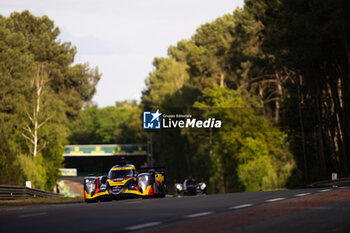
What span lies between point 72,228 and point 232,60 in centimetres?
6938

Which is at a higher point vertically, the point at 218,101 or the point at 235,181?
the point at 218,101

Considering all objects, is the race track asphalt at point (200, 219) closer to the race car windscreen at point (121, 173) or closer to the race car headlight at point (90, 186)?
the race car windscreen at point (121, 173)

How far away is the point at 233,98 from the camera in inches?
2958

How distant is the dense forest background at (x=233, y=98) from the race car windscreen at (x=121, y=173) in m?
15.5

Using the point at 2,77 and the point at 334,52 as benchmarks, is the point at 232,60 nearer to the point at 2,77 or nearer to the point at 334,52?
the point at 2,77

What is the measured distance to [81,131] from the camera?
541 ft

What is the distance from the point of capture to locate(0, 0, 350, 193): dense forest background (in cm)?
4269

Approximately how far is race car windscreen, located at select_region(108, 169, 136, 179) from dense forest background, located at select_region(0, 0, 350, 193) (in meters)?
15.5

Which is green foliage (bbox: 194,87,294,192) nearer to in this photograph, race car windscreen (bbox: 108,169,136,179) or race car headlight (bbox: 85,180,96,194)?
race car windscreen (bbox: 108,169,136,179)

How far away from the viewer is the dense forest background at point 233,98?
4269cm

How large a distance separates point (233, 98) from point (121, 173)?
48156 millimetres

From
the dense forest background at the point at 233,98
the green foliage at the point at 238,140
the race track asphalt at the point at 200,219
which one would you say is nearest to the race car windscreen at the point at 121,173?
the race track asphalt at the point at 200,219

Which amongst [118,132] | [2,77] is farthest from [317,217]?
[118,132]

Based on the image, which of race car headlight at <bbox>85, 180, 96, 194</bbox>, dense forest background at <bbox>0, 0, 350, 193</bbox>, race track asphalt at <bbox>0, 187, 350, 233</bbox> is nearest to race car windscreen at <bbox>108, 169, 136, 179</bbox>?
race car headlight at <bbox>85, 180, 96, 194</bbox>
